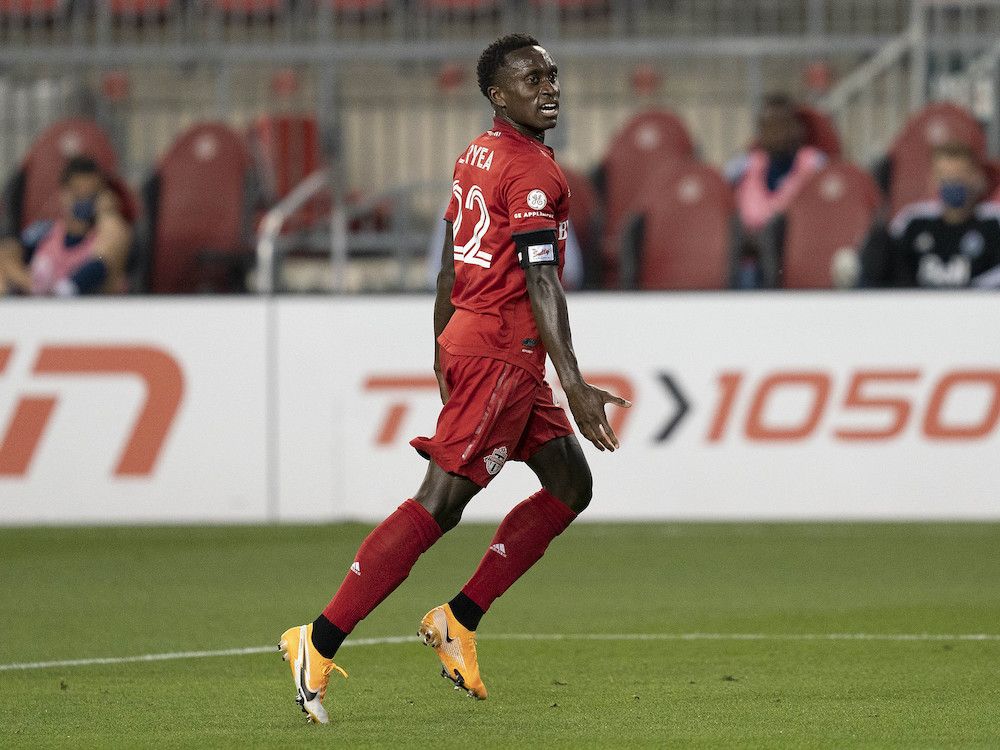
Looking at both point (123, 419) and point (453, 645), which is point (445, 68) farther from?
point (453, 645)

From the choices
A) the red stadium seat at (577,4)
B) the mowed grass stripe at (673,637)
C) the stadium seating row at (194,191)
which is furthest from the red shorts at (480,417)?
the red stadium seat at (577,4)

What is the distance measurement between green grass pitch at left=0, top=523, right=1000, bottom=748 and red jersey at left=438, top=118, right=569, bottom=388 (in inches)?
42.7

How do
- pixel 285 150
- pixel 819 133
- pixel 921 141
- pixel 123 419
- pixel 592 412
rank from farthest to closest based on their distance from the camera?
pixel 285 150, pixel 819 133, pixel 921 141, pixel 123 419, pixel 592 412

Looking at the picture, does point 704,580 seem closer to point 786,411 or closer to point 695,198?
point 786,411

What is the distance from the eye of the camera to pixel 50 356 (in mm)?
12102

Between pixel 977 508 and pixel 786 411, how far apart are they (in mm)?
1299

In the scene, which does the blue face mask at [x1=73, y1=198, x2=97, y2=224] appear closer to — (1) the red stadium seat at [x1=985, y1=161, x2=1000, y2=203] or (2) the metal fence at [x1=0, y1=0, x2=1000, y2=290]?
(2) the metal fence at [x1=0, y1=0, x2=1000, y2=290]

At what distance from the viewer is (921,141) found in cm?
1445

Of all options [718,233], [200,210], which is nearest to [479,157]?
[718,233]

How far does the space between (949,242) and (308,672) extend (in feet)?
26.3

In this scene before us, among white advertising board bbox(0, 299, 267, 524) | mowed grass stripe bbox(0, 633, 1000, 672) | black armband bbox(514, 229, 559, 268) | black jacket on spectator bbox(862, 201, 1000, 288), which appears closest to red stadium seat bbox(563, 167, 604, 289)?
black jacket on spectator bbox(862, 201, 1000, 288)

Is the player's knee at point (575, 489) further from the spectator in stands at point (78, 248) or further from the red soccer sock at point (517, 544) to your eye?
the spectator in stands at point (78, 248)

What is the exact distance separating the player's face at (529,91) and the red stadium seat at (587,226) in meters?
7.58

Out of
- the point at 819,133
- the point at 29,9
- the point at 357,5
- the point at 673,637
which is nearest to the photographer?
the point at 673,637
